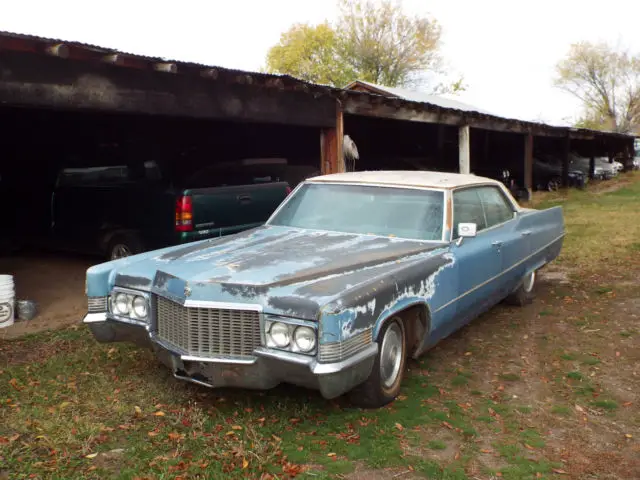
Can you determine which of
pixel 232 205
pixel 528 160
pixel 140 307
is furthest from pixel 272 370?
pixel 528 160

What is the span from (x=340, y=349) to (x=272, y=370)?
429 millimetres

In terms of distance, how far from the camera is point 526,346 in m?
5.30

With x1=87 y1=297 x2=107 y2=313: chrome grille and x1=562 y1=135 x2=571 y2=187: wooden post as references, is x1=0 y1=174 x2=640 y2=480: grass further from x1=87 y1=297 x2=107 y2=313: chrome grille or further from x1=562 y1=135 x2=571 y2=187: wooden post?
x1=562 y1=135 x2=571 y2=187: wooden post

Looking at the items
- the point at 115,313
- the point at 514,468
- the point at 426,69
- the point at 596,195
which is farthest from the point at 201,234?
the point at 426,69

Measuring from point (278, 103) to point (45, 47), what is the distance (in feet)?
12.1

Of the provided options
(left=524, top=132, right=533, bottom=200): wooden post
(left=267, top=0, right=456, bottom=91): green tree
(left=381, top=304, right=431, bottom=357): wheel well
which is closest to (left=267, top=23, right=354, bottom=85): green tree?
(left=267, top=0, right=456, bottom=91): green tree

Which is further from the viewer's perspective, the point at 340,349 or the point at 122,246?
the point at 122,246

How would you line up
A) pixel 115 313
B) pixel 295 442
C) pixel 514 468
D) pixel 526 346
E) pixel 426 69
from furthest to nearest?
pixel 426 69, pixel 526 346, pixel 115 313, pixel 295 442, pixel 514 468

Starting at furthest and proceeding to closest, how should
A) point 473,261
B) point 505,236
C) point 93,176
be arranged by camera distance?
point 93,176
point 505,236
point 473,261

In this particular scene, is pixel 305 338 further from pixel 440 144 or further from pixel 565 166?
pixel 565 166

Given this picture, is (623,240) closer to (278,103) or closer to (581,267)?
(581,267)

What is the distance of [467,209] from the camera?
16.8ft

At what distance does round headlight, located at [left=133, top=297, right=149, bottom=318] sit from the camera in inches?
154

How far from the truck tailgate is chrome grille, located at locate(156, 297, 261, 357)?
3.98 meters
